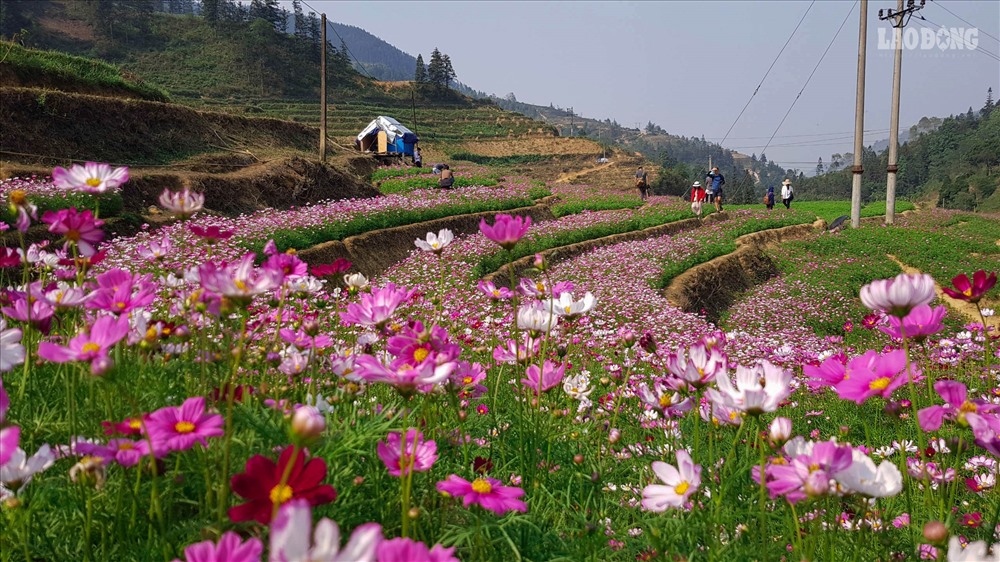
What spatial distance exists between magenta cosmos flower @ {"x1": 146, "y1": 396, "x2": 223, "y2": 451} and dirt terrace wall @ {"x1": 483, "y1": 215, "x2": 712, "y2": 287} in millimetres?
9297

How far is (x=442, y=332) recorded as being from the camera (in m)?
1.38

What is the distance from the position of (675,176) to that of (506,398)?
208ft

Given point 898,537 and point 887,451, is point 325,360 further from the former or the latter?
point 887,451

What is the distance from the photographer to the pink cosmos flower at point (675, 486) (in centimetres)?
110

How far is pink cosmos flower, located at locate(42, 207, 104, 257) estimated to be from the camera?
1.33m

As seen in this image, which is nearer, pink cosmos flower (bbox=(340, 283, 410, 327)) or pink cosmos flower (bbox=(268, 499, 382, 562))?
pink cosmos flower (bbox=(268, 499, 382, 562))

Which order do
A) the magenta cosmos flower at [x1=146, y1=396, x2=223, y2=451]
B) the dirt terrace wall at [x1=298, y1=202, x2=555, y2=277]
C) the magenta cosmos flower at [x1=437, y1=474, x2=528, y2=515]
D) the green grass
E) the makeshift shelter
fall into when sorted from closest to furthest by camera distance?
the magenta cosmos flower at [x1=146, y1=396, x2=223, y2=451] < the magenta cosmos flower at [x1=437, y1=474, x2=528, y2=515] < the dirt terrace wall at [x1=298, y1=202, x2=555, y2=277] < the green grass < the makeshift shelter

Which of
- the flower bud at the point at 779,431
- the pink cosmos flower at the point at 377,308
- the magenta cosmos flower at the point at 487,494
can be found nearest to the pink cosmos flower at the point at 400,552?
Answer: the magenta cosmos flower at the point at 487,494

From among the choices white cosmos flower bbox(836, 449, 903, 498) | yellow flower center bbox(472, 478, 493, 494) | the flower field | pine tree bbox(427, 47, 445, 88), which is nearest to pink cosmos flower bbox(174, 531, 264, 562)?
the flower field

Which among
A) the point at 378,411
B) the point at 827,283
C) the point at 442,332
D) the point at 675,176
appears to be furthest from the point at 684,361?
the point at 675,176

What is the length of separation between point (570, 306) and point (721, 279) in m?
12.4

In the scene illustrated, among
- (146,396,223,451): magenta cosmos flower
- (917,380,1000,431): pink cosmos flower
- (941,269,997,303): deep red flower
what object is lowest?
(917,380,1000,431): pink cosmos flower

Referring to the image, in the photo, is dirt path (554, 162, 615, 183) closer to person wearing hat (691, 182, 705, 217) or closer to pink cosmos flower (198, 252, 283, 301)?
person wearing hat (691, 182, 705, 217)

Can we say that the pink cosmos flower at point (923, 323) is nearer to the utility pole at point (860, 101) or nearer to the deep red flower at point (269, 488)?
the deep red flower at point (269, 488)
